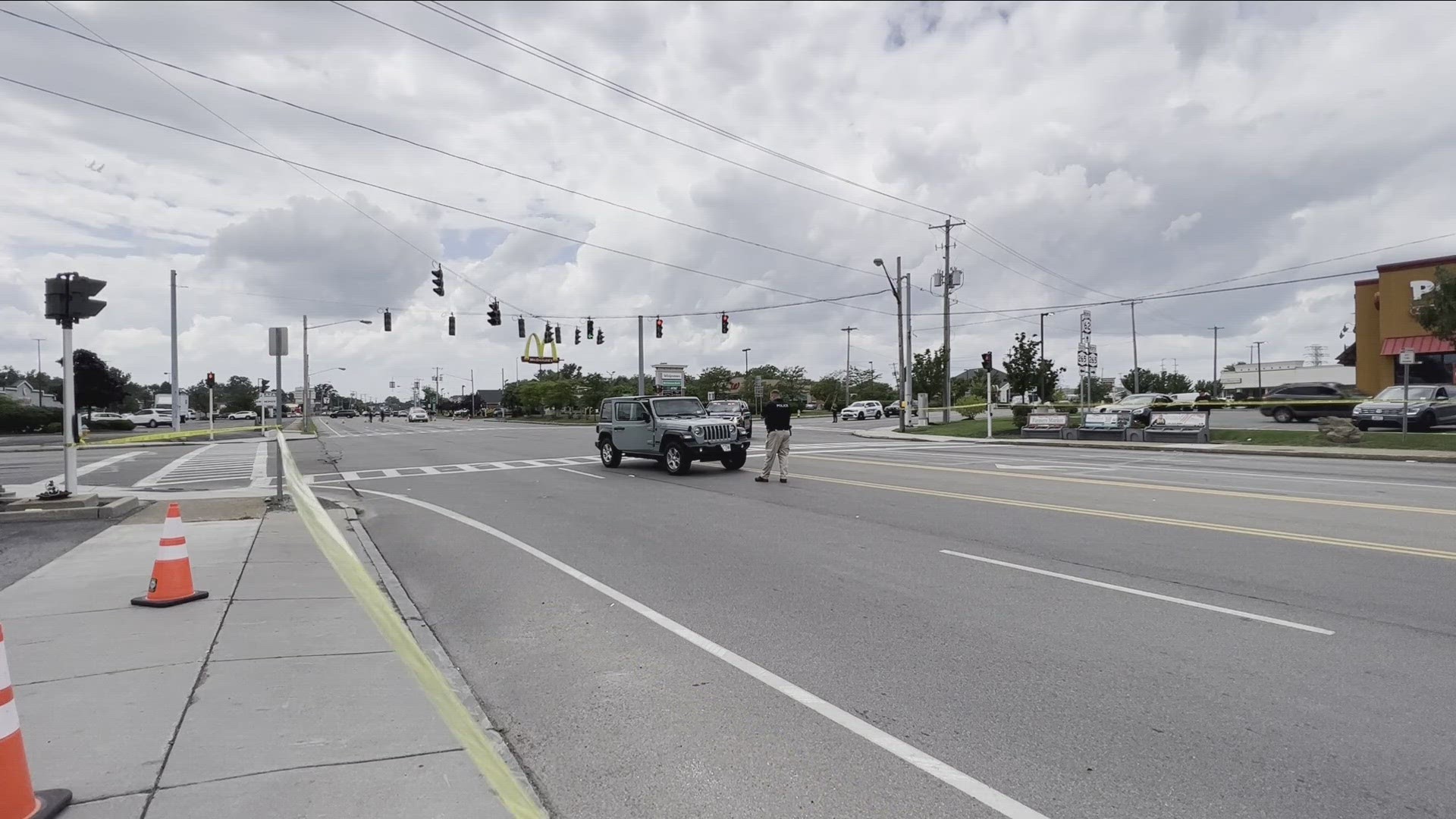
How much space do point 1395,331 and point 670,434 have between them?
42991 millimetres

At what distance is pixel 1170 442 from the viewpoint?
1058 inches

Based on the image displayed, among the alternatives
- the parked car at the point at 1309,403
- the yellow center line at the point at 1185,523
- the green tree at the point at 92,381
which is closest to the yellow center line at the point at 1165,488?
the yellow center line at the point at 1185,523

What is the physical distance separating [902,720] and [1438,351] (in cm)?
4914

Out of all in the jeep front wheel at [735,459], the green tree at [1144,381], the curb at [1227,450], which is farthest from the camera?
the green tree at [1144,381]

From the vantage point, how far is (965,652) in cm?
534

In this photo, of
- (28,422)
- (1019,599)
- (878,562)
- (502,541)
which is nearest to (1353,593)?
(1019,599)

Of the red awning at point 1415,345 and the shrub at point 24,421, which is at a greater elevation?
the red awning at point 1415,345

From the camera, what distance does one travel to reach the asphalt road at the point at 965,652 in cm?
362

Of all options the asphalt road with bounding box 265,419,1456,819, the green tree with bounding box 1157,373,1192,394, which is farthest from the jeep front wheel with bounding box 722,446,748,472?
the green tree with bounding box 1157,373,1192,394

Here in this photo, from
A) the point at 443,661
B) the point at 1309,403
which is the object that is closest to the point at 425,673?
the point at 443,661

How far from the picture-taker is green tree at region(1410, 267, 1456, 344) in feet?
81.3

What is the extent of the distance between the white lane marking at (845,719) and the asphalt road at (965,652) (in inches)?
0.7

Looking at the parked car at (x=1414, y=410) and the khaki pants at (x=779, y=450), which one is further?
the parked car at (x=1414, y=410)

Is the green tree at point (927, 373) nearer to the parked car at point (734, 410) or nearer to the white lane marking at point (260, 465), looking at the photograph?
the parked car at point (734, 410)
